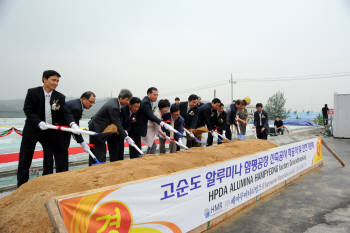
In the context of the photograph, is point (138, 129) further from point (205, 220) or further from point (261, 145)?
point (261, 145)

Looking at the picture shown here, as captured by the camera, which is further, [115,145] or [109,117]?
[115,145]

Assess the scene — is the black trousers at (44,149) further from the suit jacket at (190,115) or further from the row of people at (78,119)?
the suit jacket at (190,115)

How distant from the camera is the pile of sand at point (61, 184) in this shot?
5.71ft

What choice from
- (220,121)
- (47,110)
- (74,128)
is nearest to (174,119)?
(220,121)

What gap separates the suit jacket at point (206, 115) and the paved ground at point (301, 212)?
238cm

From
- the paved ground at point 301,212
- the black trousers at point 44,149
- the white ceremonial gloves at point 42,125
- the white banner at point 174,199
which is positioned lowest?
the paved ground at point 301,212

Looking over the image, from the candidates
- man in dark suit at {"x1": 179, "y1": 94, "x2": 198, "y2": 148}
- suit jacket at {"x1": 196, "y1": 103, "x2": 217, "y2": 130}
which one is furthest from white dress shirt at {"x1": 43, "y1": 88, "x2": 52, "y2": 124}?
suit jacket at {"x1": 196, "y1": 103, "x2": 217, "y2": 130}

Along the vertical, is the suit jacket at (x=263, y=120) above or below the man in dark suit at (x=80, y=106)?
below

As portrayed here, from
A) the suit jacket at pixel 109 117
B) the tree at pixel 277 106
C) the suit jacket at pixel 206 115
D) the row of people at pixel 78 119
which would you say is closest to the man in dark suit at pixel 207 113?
the suit jacket at pixel 206 115

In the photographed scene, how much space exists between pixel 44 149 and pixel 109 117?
3.54ft

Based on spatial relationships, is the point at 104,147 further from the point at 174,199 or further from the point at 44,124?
the point at 174,199

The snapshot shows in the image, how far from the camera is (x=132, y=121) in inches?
175

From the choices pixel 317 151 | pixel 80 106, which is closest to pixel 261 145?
pixel 317 151

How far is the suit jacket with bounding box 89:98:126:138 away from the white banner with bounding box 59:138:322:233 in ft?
5.60
